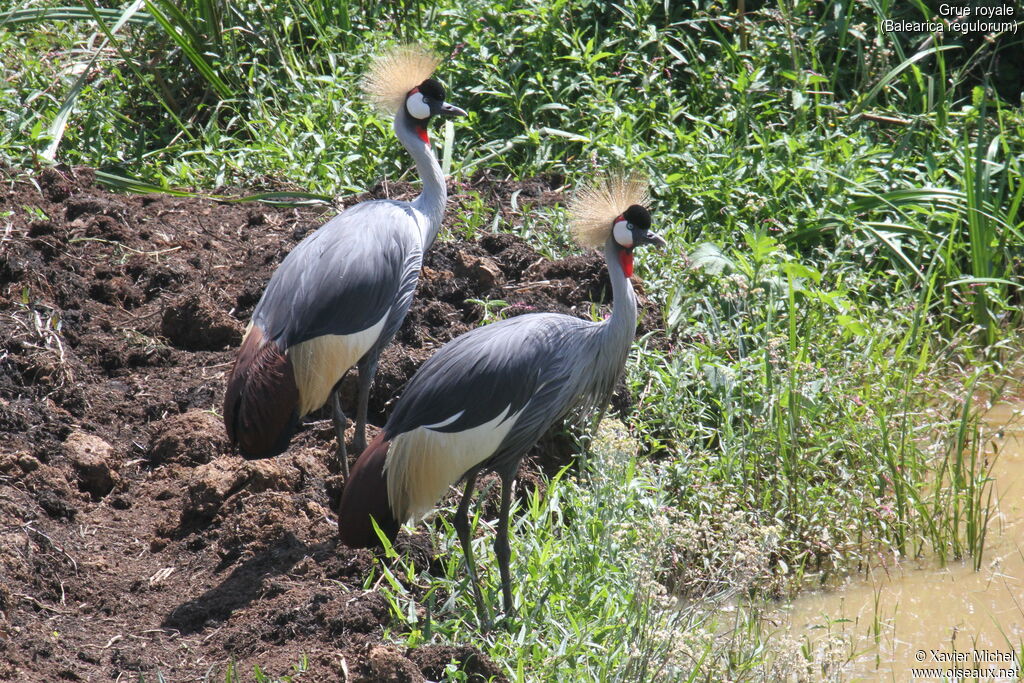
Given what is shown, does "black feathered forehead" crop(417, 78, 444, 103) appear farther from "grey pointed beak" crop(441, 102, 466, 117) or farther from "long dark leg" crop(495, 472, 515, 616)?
"long dark leg" crop(495, 472, 515, 616)

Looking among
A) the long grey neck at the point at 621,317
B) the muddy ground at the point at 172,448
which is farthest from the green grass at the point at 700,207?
the long grey neck at the point at 621,317

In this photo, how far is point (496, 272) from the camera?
4.84m

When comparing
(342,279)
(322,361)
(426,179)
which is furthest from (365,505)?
(426,179)

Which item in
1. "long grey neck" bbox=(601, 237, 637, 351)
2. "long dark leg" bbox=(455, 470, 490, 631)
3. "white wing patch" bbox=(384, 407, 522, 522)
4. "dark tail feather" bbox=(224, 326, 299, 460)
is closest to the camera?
"long dark leg" bbox=(455, 470, 490, 631)

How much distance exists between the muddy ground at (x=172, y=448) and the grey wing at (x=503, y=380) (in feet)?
1.54

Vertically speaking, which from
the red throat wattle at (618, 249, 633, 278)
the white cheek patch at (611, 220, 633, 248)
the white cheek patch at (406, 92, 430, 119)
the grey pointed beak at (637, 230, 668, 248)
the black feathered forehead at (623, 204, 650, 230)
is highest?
the white cheek patch at (406, 92, 430, 119)

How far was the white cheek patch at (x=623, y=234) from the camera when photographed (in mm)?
3881

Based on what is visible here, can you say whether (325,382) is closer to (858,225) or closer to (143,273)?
(143,273)

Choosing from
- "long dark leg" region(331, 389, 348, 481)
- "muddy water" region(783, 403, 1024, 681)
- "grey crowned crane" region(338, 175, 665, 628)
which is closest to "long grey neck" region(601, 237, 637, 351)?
"grey crowned crane" region(338, 175, 665, 628)

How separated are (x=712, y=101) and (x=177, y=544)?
353cm

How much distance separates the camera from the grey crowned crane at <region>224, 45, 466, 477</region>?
3.69m

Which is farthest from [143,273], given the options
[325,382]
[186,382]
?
[325,382]

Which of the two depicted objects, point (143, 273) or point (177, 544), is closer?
point (177, 544)

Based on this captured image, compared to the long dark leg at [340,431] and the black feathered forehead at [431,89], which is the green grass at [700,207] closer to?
the long dark leg at [340,431]
